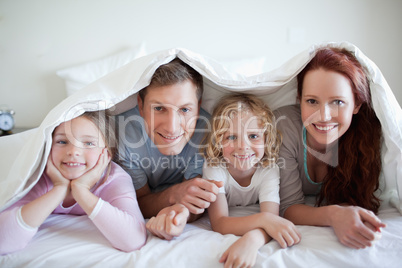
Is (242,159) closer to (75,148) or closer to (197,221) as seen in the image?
(197,221)

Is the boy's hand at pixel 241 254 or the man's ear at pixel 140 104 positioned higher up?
the man's ear at pixel 140 104

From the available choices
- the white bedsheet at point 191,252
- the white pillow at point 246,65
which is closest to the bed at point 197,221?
the white bedsheet at point 191,252

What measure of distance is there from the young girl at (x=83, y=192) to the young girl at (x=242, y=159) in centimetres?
27

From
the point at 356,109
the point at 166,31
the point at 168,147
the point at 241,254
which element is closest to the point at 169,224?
the point at 241,254

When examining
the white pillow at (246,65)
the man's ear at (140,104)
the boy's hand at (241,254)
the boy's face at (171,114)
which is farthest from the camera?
the white pillow at (246,65)

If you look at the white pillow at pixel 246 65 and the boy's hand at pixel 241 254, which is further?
the white pillow at pixel 246 65

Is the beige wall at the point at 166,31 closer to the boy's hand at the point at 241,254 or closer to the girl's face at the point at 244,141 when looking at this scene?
the girl's face at the point at 244,141

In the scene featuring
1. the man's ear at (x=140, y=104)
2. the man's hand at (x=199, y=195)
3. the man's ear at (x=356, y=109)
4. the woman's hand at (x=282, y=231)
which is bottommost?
the woman's hand at (x=282, y=231)

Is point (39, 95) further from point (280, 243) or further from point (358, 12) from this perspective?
point (358, 12)

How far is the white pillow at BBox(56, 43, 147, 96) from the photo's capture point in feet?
5.63

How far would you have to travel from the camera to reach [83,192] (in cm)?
79

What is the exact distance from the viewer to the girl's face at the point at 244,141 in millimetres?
957

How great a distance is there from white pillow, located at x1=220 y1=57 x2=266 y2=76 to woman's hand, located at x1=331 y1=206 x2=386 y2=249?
3.44 feet

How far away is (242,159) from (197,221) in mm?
261
